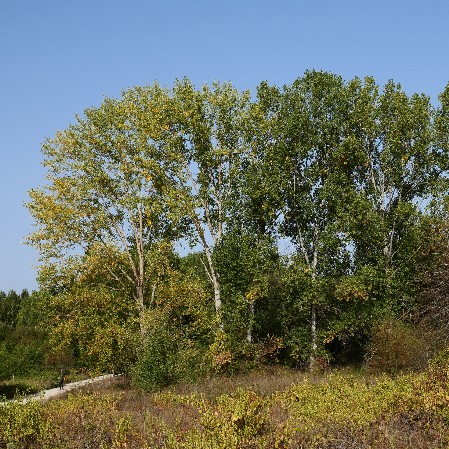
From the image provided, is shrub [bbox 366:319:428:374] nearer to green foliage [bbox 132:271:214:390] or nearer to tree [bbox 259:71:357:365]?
tree [bbox 259:71:357:365]

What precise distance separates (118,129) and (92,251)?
731cm

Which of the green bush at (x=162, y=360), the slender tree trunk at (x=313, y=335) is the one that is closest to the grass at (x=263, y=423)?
the green bush at (x=162, y=360)

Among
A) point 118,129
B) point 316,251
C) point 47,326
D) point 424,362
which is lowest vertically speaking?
point 424,362

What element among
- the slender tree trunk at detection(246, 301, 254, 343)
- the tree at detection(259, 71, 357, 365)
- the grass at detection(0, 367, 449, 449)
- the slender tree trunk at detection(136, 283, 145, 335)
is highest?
the tree at detection(259, 71, 357, 365)

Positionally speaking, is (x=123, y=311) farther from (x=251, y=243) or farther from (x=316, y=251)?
(x=316, y=251)

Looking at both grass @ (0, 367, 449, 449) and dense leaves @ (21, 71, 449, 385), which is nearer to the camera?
grass @ (0, 367, 449, 449)

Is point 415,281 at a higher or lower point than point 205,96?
lower

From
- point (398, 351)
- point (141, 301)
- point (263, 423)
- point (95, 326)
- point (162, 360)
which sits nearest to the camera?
point (263, 423)

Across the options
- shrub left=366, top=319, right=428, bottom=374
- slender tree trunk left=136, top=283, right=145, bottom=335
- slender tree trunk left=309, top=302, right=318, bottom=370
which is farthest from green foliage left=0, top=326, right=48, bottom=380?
shrub left=366, top=319, right=428, bottom=374

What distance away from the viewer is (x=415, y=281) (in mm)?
28078

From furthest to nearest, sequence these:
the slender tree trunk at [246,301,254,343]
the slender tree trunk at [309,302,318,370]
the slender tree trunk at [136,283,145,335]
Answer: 1. the slender tree trunk at [309,302,318,370]
2. the slender tree trunk at [246,301,254,343]
3. the slender tree trunk at [136,283,145,335]

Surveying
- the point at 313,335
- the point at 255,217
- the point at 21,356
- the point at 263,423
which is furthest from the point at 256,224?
the point at 21,356

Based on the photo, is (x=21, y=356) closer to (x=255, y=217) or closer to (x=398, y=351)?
(x=255, y=217)

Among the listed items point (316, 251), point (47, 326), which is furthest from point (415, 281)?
point (47, 326)
